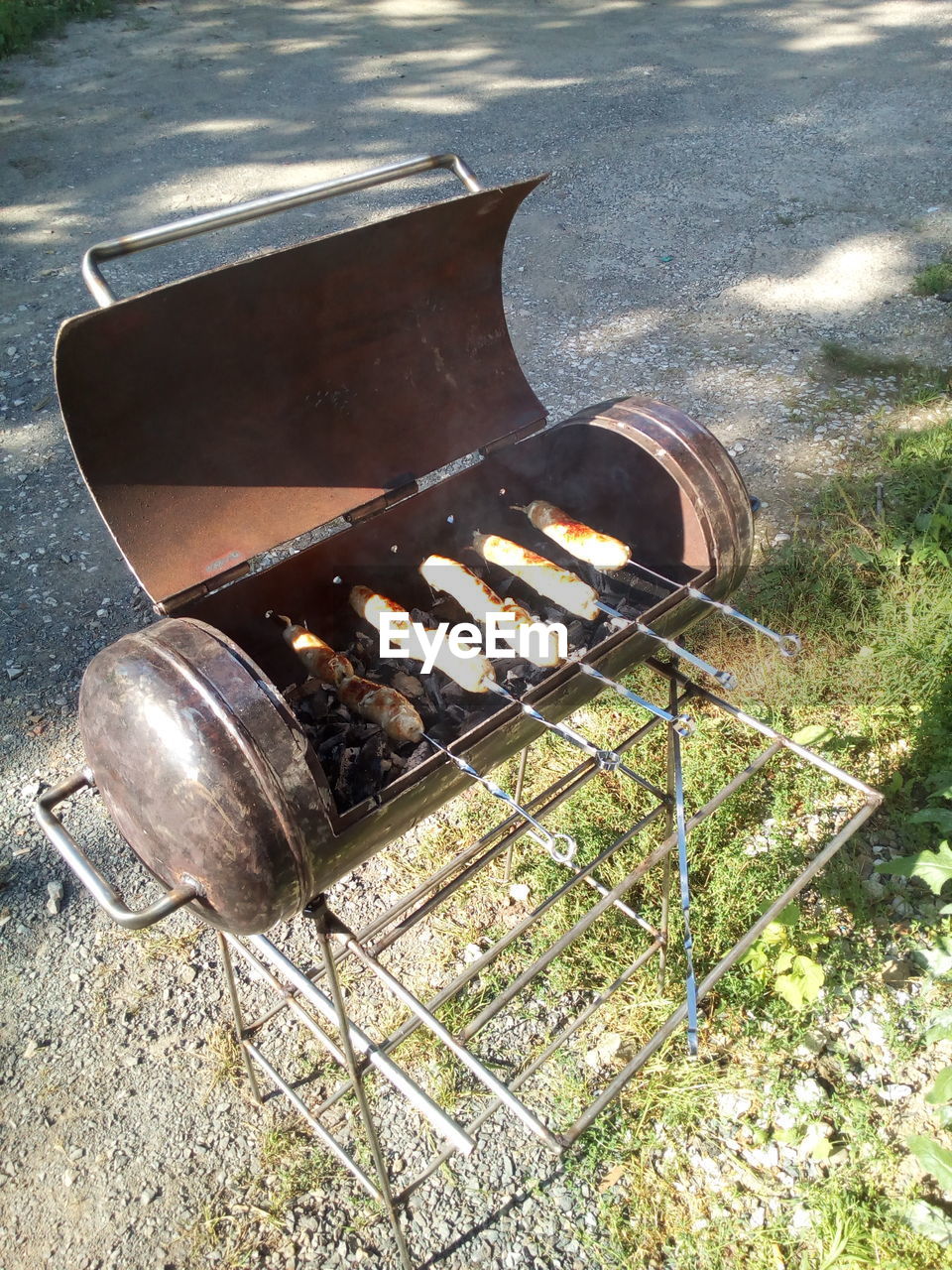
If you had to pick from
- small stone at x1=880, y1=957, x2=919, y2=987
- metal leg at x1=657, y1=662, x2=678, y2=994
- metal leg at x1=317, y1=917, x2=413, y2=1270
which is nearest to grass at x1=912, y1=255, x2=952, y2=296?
metal leg at x1=657, y1=662, x2=678, y2=994

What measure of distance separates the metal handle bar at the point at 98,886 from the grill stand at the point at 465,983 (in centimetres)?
26

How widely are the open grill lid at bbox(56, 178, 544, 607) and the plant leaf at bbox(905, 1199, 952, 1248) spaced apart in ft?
7.28

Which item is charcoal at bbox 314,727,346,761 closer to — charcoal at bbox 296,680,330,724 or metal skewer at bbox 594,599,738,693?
charcoal at bbox 296,680,330,724

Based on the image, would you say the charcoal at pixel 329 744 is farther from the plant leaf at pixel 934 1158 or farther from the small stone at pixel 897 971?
the small stone at pixel 897 971

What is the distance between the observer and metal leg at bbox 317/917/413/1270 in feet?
6.06

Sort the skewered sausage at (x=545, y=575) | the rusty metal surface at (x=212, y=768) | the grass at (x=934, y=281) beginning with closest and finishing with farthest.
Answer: the rusty metal surface at (x=212, y=768), the skewered sausage at (x=545, y=575), the grass at (x=934, y=281)

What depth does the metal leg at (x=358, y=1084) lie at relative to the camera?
72.7 inches

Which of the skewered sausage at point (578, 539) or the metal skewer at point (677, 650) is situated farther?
the skewered sausage at point (578, 539)

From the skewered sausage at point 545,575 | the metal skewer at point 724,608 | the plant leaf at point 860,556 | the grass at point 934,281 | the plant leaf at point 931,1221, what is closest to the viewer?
the metal skewer at point 724,608

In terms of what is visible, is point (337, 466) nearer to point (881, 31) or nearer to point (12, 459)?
point (12, 459)

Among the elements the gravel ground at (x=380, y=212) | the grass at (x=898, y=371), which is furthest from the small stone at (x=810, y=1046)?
the grass at (x=898, y=371)

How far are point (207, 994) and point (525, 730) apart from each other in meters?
1.60

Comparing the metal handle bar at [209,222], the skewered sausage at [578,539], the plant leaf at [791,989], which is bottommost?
the plant leaf at [791,989]

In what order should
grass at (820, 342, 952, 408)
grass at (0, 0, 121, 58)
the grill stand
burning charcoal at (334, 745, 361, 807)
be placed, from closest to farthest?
the grill stand → burning charcoal at (334, 745, 361, 807) → grass at (820, 342, 952, 408) → grass at (0, 0, 121, 58)
